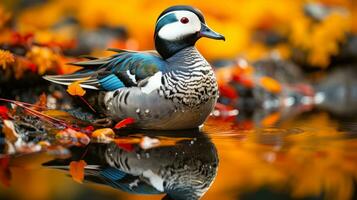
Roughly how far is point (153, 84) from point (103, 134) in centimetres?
55

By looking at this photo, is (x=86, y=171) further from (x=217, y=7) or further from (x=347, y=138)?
(x=217, y=7)

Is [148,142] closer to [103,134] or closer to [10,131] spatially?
[103,134]

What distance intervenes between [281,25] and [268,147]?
7.07 meters

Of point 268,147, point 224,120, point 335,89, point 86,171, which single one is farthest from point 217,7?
point 86,171

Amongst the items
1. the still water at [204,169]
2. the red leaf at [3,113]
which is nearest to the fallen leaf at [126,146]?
the still water at [204,169]

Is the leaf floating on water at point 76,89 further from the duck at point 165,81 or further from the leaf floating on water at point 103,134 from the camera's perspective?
the leaf floating on water at point 103,134

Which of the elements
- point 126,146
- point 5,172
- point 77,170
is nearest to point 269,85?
point 126,146

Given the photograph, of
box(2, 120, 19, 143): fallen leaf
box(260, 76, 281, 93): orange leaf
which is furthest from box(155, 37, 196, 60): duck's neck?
box(260, 76, 281, 93): orange leaf

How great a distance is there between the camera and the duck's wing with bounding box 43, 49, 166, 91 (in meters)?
5.78

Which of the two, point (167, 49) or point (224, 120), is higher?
point (167, 49)

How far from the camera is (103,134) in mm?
5477

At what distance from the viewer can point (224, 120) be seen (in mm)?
7285

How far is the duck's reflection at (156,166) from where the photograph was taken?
13.0ft

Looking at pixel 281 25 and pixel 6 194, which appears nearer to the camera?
pixel 6 194
